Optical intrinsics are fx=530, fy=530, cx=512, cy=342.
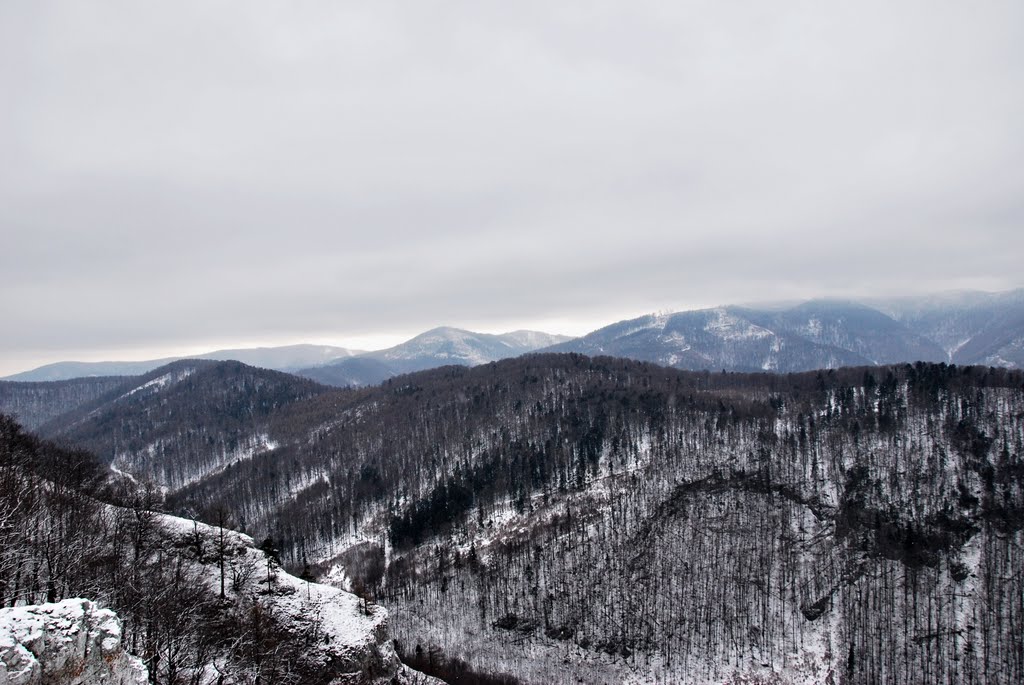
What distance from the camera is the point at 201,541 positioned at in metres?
49.4

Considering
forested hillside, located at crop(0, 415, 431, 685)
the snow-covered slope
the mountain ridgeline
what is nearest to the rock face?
forested hillside, located at crop(0, 415, 431, 685)

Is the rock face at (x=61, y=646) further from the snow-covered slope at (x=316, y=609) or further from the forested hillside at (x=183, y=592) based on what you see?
the snow-covered slope at (x=316, y=609)

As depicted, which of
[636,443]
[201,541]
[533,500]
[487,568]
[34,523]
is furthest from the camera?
[636,443]

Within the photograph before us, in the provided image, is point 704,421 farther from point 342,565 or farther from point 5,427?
point 5,427

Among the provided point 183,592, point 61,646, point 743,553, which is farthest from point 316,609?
point 743,553

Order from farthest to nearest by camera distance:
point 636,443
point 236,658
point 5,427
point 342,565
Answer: point 636,443 < point 342,565 < point 5,427 < point 236,658

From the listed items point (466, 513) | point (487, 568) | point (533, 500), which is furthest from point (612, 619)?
point (466, 513)

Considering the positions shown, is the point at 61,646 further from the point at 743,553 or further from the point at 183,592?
the point at 743,553

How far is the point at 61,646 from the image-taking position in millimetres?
19469

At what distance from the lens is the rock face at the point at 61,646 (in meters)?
17.9

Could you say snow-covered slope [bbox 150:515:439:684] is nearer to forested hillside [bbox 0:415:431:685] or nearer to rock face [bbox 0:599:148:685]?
forested hillside [bbox 0:415:431:685]

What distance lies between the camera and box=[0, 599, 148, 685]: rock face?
17891 millimetres

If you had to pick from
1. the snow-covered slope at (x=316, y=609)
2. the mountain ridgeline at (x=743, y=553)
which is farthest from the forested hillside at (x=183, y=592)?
the mountain ridgeline at (x=743, y=553)

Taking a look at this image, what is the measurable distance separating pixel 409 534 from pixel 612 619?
2909 inches
